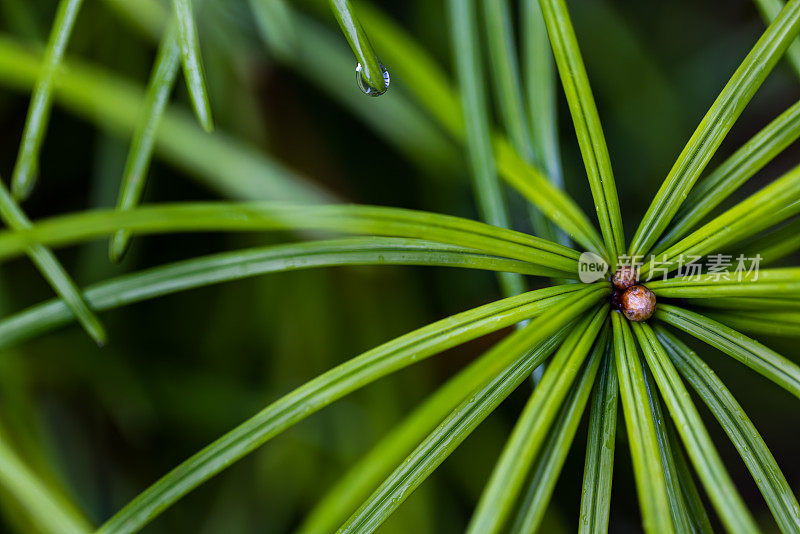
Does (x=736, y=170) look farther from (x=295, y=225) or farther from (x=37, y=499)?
(x=37, y=499)

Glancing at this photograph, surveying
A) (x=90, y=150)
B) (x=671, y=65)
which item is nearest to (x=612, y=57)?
(x=671, y=65)

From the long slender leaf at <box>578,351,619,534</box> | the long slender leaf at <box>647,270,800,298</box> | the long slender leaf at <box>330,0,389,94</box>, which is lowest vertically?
the long slender leaf at <box>578,351,619,534</box>

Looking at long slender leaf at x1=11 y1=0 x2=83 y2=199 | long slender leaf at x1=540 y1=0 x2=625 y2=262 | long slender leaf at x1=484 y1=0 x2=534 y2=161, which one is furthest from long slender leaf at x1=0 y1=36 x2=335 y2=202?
long slender leaf at x1=540 y1=0 x2=625 y2=262

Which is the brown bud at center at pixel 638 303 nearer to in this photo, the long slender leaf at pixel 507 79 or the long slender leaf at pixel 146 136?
the long slender leaf at pixel 507 79

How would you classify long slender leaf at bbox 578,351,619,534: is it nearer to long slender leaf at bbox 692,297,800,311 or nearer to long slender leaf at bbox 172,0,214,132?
long slender leaf at bbox 692,297,800,311

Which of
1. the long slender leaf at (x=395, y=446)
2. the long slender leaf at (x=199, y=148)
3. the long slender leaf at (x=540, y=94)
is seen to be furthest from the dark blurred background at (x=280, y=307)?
the long slender leaf at (x=395, y=446)
